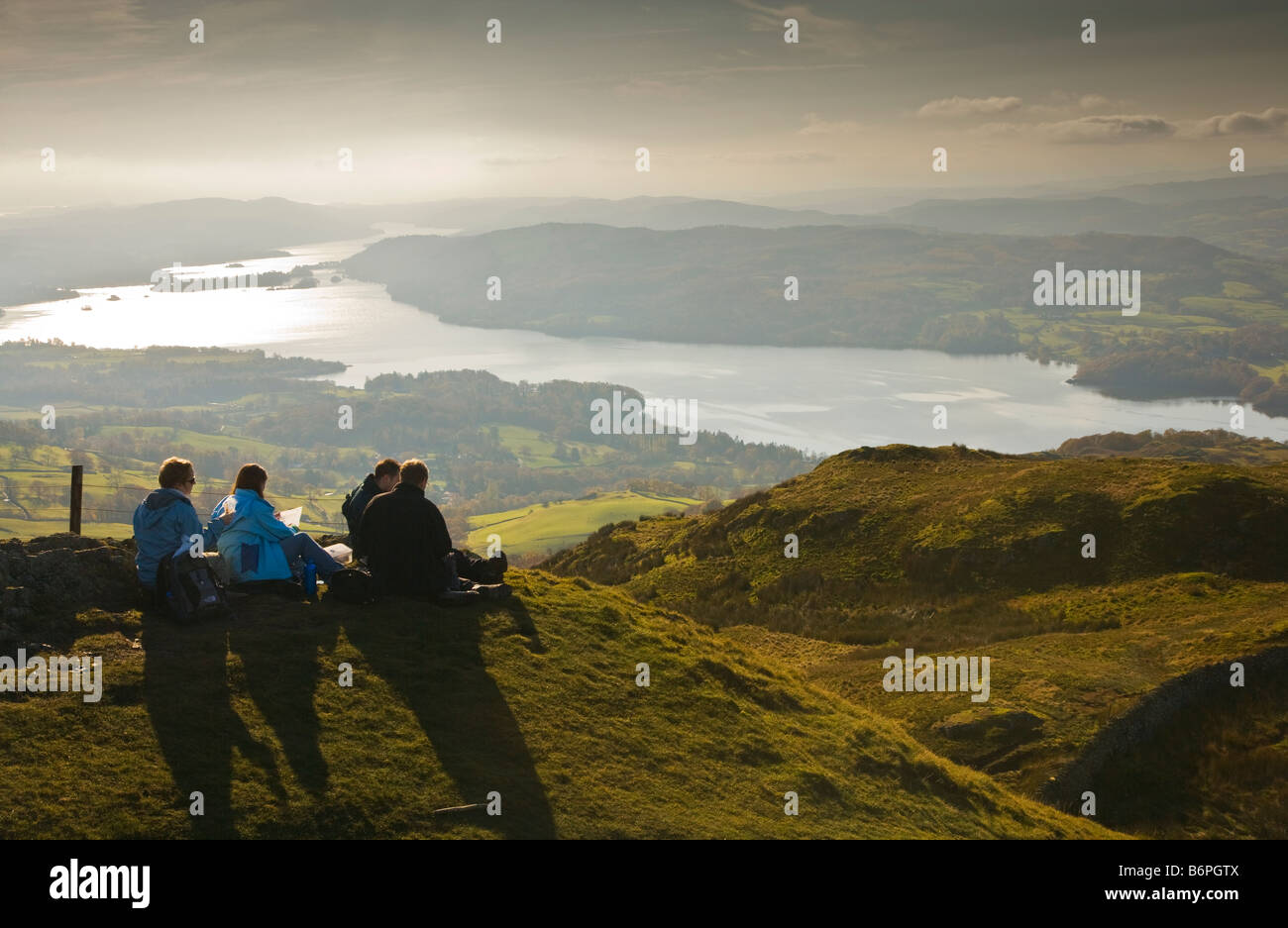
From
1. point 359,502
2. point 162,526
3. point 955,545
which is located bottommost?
point 955,545

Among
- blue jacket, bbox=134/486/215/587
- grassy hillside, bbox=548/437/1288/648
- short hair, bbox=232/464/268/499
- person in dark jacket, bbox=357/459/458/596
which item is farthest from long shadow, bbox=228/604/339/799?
grassy hillside, bbox=548/437/1288/648

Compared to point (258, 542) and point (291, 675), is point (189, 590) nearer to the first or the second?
Result: point (258, 542)

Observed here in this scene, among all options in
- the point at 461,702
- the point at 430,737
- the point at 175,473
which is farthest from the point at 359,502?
the point at 430,737

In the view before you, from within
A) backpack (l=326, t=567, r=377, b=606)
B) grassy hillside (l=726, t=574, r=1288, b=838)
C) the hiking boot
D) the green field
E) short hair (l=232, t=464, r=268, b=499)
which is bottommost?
the green field

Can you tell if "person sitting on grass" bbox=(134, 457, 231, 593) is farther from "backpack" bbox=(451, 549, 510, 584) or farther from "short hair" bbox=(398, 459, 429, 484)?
"backpack" bbox=(451, 549, 510, 584)

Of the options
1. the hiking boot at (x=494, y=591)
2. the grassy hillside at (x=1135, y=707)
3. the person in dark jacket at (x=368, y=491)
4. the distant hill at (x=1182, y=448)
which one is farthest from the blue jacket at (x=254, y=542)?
the distant hill at (x=1182, y=448)
